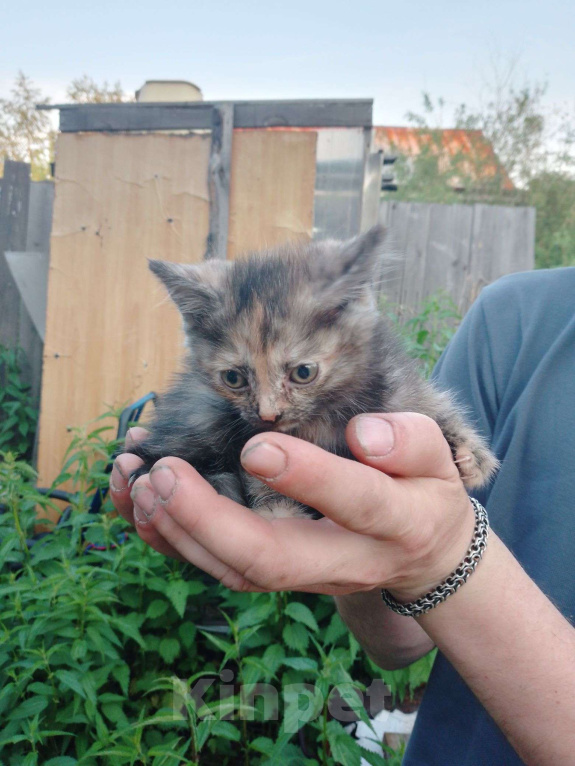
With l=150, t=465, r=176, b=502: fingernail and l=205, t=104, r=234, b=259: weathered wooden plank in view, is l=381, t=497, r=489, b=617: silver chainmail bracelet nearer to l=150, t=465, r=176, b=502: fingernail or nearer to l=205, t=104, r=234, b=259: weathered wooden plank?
l=150, t=465, r=176, b=502: fingernail

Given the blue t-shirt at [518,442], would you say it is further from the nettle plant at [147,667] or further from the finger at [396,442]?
the finger at [396,442]

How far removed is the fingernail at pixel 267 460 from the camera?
1068 mm

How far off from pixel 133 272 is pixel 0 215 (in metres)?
2.07

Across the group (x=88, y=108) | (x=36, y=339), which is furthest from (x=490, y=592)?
(x=36, y=339)

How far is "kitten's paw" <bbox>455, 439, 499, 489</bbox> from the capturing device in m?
1.59

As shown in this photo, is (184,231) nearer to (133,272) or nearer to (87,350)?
(133,272)

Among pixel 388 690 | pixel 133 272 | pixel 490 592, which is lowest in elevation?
pixel 388 690

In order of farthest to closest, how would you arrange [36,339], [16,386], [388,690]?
Result: [36,339], [16,386], [388,690]

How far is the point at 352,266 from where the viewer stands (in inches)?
60.5

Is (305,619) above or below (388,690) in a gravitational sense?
above

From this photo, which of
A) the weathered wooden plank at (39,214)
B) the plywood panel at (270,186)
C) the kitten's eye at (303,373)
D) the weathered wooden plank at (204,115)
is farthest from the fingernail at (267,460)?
the weathered wooden plank at (39,214)

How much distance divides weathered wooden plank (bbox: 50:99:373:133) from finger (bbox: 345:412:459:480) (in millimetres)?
3956

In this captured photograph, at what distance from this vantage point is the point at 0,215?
5742mm

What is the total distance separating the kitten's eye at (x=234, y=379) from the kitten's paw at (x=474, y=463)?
63 centimetres
